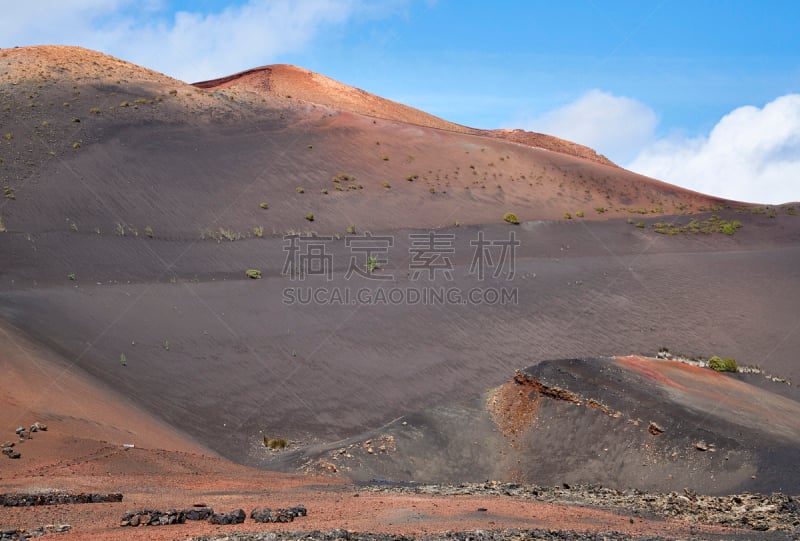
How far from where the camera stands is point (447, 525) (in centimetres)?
1019

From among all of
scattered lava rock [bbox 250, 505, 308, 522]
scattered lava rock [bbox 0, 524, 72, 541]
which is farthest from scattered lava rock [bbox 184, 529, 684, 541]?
scattered lava rock [bbox 0, 524, 72, 541]

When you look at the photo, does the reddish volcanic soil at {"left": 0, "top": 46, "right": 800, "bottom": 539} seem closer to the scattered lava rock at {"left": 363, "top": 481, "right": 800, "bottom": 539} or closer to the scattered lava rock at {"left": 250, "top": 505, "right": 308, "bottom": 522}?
the scattered lava rock at {"left": 250, "top": 505, "right": 308, "bottom": 522}

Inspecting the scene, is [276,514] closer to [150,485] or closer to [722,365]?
[150,485]

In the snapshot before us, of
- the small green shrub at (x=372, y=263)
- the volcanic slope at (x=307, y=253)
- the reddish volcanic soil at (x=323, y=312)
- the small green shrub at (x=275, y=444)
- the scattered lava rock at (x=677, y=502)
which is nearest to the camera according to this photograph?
the scattered lava rock at (x=677, y=502)

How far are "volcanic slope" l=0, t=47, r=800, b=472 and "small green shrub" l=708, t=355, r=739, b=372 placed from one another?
6.72 feet

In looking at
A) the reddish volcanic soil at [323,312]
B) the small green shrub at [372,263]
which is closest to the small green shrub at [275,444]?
the reddish volcanic soil at [323,312]

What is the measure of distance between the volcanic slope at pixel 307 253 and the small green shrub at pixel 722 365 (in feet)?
6.72

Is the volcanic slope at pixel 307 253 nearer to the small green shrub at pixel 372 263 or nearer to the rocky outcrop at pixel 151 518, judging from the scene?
the small green shrub at pixel 372 263

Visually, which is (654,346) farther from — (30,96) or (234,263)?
(30,96)

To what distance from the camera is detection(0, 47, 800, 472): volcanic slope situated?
24.3m

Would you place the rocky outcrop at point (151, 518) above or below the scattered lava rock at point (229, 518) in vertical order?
below

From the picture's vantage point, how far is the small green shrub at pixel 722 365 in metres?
30.0

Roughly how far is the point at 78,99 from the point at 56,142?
18.8ft

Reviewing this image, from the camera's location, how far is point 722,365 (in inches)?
1187
